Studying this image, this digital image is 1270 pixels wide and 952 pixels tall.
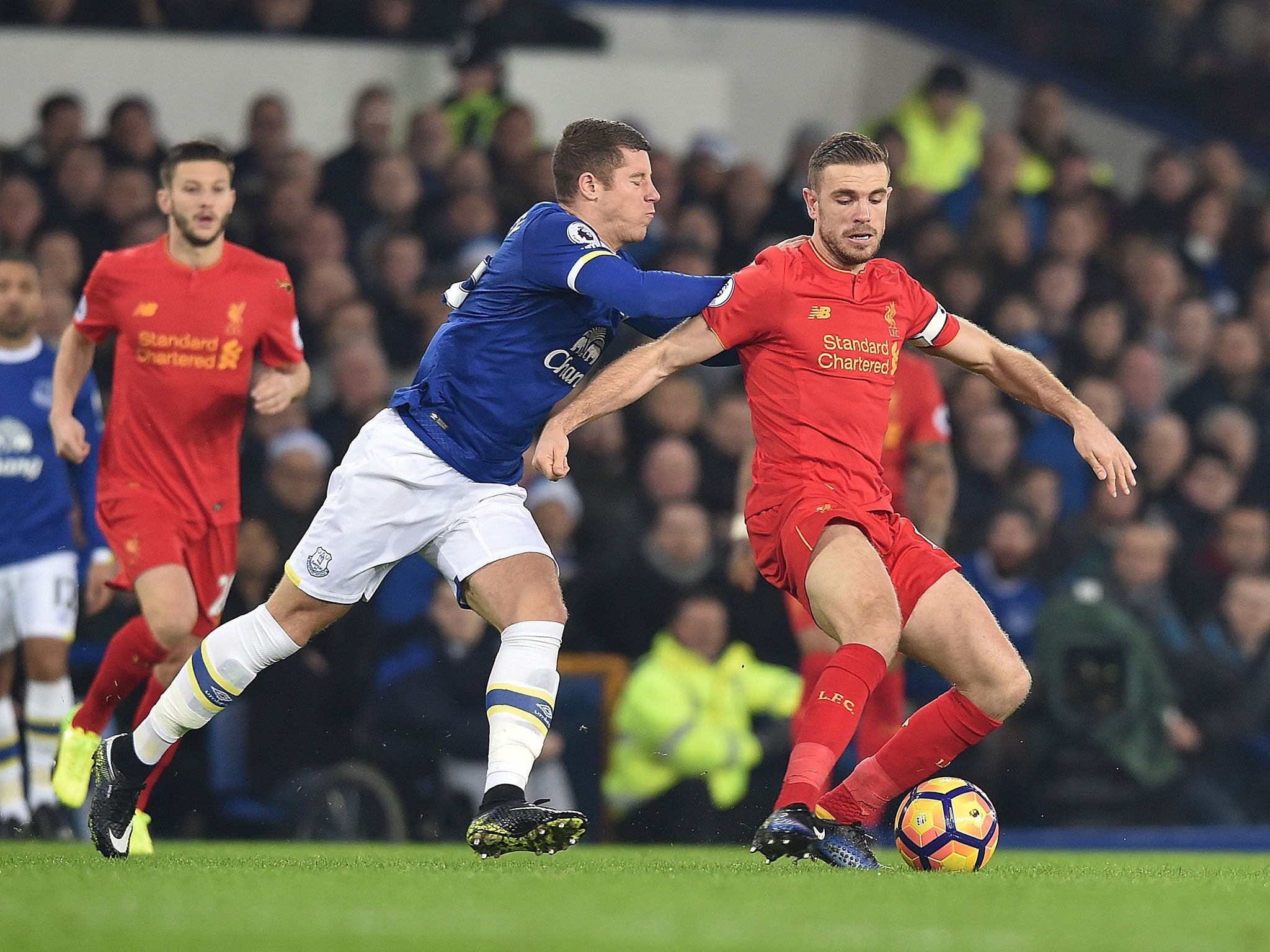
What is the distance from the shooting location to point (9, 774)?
8.36 metres

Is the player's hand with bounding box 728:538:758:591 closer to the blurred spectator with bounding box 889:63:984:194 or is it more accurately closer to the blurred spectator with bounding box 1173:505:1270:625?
the blurred spectator with bounding box 1173:505:1270:625

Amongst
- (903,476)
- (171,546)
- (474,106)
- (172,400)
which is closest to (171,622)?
(171,546)

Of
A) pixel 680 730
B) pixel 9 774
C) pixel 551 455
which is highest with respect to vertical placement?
pixel 551 455

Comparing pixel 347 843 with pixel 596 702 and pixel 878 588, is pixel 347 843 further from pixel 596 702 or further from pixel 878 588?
pixel 878 588

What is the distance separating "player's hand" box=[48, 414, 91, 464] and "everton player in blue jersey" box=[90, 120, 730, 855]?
1.24 m

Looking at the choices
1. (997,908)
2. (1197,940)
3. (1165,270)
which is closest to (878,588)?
(997,908)

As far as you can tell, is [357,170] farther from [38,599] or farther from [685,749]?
[685,749]

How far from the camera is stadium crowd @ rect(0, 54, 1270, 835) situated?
920 cm

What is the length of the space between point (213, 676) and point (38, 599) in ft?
8.74

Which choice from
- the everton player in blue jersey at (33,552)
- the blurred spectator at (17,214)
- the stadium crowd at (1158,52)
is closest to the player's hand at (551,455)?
the everton player in blue jersey at (33,552)

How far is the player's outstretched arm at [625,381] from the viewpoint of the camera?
5.58 m

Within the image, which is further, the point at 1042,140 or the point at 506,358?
the point at 1042,140

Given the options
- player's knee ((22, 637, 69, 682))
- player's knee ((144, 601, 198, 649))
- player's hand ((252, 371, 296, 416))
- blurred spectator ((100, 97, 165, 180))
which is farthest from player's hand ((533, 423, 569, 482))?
blurred spectator ((100, 97, 165, 180))

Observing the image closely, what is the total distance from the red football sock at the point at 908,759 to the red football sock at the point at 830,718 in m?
0.43
